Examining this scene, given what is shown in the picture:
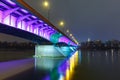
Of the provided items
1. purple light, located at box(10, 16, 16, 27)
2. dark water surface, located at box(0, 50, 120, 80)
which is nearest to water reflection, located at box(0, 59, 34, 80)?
dark water surface, located at box(0, 50, 120, 80)

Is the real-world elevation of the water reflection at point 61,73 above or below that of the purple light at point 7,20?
below

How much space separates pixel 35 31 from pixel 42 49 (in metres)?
26.6

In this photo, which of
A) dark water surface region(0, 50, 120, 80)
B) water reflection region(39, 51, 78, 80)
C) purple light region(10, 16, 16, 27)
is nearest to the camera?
water reflection region(39, 51, 78, 80)

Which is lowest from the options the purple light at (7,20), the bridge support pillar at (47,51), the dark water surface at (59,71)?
the dark water surface at (59,71)

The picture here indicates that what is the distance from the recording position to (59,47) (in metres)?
76.9

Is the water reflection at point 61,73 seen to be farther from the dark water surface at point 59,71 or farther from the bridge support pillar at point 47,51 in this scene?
the bridge support pillar at point 47,51

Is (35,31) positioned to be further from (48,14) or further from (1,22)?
(1,22)

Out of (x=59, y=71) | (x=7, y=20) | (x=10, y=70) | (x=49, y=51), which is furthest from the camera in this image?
(x=49, y=51)

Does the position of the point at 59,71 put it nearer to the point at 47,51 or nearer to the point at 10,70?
the point at 10,70

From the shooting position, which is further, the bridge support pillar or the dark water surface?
the bridge support pillar

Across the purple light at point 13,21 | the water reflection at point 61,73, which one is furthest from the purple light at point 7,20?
the water reflection at point 61,73

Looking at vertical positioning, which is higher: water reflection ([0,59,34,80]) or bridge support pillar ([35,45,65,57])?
bridge support pillar ([35,45,65,57])

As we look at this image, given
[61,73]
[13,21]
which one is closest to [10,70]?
[13,21]

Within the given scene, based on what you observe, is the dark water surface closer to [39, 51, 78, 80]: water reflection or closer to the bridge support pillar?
[39, 51, 78, 80]: water reflection
